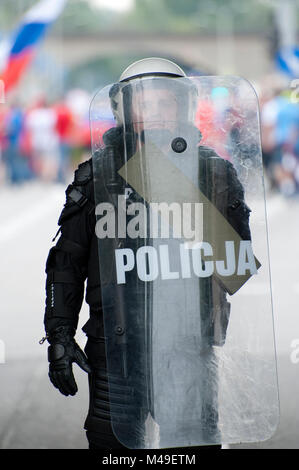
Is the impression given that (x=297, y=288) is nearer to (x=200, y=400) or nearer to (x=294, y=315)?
(x=294, y=315)

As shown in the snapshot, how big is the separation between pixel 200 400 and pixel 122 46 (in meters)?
71.2

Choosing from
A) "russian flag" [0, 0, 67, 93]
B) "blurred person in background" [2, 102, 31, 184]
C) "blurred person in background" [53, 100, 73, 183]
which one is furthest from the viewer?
"blurred person in background" [53, 100, 73, 183]

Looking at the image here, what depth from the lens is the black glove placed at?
3.17 m

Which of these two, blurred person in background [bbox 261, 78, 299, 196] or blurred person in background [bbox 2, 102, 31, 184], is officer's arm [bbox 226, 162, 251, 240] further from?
blurred person in background [bbox 2, 102, 31, 184]

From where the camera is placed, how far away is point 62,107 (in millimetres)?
21484

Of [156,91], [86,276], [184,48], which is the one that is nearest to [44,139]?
[86,276]

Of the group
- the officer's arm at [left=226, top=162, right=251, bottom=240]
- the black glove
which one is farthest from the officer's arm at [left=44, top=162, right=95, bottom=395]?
the officer's arm at [left=226, top=162, right=251, bottom=240]

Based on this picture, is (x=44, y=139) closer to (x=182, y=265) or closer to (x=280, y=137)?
(x=280, y=137)

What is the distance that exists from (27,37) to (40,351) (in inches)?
260

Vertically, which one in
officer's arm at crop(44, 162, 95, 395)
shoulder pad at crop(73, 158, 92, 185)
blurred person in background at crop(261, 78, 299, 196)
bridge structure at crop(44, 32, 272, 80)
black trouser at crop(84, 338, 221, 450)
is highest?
bridge structure at crop(44, 32, 272, 80)

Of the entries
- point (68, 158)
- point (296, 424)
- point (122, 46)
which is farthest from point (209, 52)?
point (296, 424)
